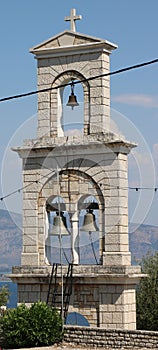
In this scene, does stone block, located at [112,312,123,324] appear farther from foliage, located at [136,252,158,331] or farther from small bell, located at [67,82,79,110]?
small bell, located at [67,82,79,110]

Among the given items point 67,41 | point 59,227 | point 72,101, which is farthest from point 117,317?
point 67,41

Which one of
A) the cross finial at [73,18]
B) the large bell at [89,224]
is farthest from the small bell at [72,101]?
the large bell at [89,224]

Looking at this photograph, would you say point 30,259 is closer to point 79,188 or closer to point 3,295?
point 79,188

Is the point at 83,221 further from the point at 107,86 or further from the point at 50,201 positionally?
the point at 107,86

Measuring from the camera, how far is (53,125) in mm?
21844

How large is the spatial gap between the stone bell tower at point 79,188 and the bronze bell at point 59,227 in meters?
0.03

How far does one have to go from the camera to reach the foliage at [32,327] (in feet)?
66.3

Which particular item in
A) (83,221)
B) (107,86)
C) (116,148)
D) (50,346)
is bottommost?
(50,346)

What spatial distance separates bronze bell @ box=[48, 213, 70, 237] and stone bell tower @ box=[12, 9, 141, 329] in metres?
0.03

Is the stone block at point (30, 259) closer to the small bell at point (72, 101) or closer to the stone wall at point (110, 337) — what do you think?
the stone wall at point (110, 337)

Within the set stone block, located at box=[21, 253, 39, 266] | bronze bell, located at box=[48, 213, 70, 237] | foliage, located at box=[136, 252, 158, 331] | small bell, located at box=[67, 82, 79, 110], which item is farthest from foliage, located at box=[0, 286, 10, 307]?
small bell, located at box=[67, 82, 79, 110]

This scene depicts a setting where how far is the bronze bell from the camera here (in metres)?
21.6

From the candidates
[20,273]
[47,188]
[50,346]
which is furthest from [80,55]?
[50,346]

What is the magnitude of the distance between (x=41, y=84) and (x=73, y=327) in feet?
20.3
